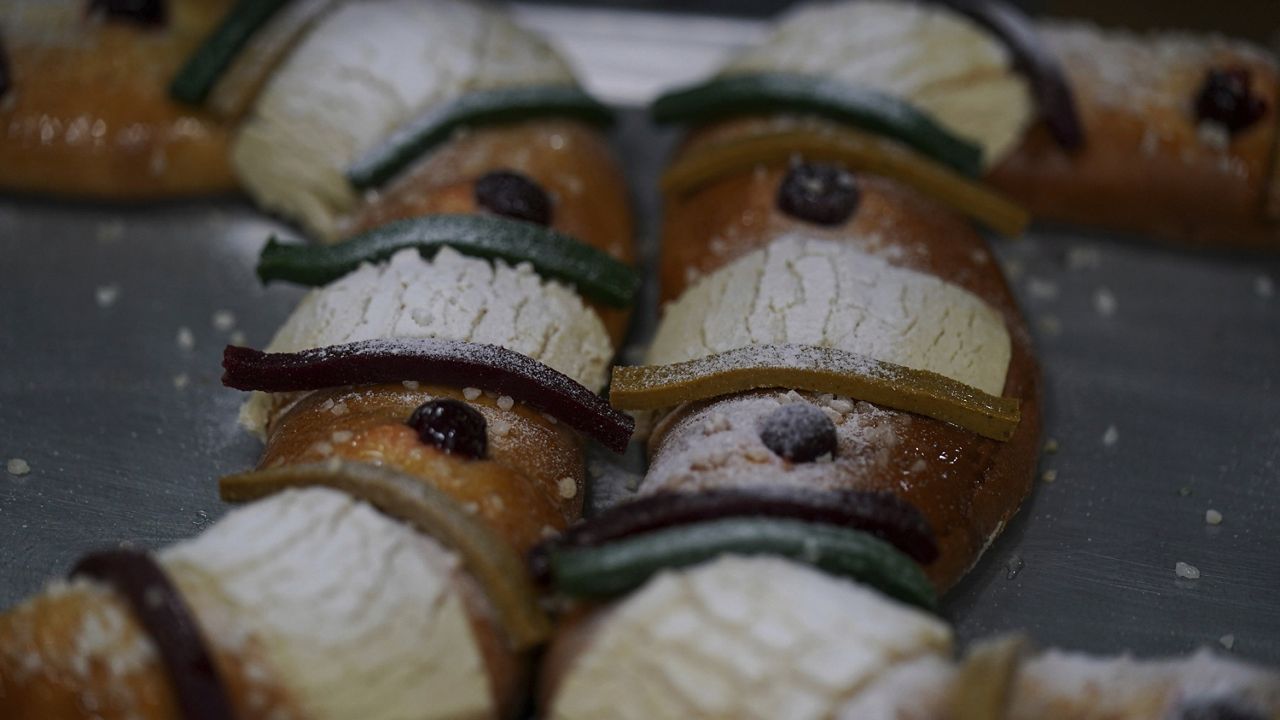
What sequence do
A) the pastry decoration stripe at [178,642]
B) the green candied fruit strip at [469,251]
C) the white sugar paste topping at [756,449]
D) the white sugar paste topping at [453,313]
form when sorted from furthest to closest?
the green candied fruit strip at [469,251] < the white sugar paste topping at [453,313] < the white sugar paste topping at [756,449] < the pastry decoration stripe at [178,642]

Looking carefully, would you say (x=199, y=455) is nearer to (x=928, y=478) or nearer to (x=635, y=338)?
(x=635, y=338)

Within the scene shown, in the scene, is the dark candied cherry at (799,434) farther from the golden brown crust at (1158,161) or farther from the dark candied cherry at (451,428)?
the golden brown crust at (1158,161)

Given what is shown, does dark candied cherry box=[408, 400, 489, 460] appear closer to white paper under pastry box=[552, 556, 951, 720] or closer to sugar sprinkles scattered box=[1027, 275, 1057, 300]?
white paper under pastry box=[552, 556, 951, 720]

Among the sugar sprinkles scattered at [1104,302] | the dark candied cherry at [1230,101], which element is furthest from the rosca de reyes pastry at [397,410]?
the dark candied cherry at [1230,101]

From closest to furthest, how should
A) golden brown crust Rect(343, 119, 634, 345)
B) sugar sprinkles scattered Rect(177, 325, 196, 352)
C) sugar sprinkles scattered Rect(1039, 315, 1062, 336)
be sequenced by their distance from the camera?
1. golden brown crust Rect(343, 119, 634, 345)
2. sugar sprinkles scattered Rect(177, 325, 196, 352)
3. sugar sprinkles scattered Rect(1039, 315, 1062, 336)

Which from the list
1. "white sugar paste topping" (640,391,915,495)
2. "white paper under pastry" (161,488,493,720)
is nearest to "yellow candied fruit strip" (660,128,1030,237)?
"white sugar paste topping" (640,391,915,495)
